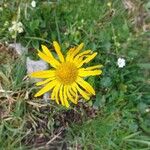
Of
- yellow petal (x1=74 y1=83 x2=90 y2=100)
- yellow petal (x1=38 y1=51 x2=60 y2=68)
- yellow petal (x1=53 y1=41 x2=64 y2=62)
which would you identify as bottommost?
yellow petal (x1=74 y1=83 x2=90 y2=100)

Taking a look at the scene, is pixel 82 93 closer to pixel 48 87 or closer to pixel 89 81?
pixel 89 81

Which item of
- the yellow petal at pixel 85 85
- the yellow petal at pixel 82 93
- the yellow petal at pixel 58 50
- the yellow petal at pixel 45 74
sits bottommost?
the yellow petal at pixel 82 93

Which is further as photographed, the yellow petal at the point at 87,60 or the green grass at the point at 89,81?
the green grass at the point at 89,81

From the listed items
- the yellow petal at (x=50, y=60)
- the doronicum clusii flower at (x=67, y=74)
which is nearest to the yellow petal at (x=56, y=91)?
the doronicum clusii flower at (x=67, y=74)

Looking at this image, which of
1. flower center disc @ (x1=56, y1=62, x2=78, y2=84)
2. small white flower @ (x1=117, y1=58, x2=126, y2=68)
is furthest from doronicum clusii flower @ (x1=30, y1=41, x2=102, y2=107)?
small white flower @ (x1=117, y1=58, x2=126, y2=68)

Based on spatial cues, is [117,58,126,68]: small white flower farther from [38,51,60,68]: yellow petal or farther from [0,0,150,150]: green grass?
[38,51,60,68]: yellow petal

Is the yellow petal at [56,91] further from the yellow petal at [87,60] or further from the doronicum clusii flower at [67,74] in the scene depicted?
the yellow petal at [87,60]

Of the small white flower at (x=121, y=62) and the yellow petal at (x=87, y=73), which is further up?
the small white flower at (x=121, y=62)

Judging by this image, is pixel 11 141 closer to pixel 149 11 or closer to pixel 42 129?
pixel 42 129

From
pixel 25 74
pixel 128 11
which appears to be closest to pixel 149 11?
pixel 128 11

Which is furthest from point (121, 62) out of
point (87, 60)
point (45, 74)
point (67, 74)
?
point (45, 74)
